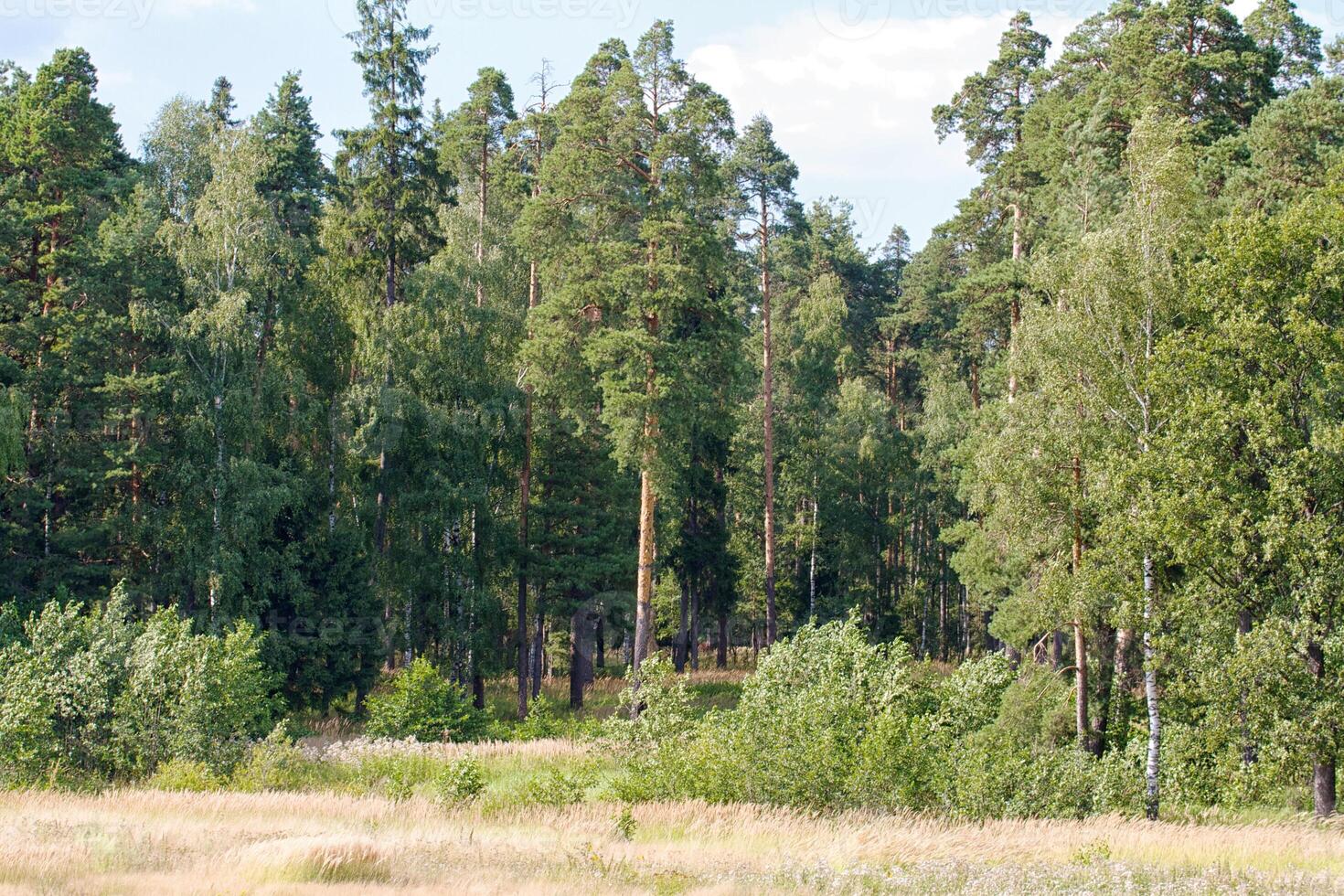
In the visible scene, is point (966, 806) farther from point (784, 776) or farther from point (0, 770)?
point (0, 770)

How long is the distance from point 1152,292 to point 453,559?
19.7 metres

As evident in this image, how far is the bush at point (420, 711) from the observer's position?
71.7 feet

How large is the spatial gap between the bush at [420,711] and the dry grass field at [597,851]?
6.90 meters

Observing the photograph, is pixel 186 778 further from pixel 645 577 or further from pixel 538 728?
pixel 645 577

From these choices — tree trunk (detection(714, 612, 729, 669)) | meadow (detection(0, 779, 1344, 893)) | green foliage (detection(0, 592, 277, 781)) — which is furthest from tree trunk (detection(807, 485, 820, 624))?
meadow (detection(0, 779, 1344, 893))

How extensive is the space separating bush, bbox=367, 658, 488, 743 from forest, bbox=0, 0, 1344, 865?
0.10 meters

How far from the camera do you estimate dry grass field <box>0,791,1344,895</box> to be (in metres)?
9.75

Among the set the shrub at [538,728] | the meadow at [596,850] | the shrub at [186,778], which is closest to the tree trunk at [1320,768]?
the meadow at [596,850]

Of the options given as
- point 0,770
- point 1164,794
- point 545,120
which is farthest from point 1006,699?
point 545,120

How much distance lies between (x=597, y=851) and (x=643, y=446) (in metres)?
15.3

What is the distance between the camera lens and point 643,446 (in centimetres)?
2611

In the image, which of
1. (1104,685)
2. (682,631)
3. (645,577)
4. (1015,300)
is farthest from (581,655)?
(1015,300)

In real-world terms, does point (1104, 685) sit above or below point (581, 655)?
above

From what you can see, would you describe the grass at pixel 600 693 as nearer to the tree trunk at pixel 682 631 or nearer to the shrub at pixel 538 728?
the tree trunk at pixel 682 631
